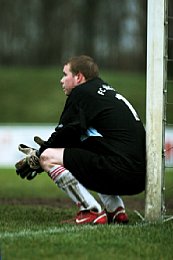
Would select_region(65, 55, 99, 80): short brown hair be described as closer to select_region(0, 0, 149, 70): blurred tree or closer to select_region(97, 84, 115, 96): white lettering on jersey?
select_region(97, 84, 115, 96): white lettering on jersey

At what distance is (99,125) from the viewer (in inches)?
312

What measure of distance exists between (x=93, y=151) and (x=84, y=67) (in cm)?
84

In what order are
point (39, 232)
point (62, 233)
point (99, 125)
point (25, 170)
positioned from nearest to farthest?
point (62, 233) < point (39, 232) < point (99, 125) < point (25, 170)

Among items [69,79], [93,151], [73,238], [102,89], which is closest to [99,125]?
[93,151]

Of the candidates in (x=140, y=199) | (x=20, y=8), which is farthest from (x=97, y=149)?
(x=20, y=8)

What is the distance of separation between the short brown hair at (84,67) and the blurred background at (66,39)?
2915 cm

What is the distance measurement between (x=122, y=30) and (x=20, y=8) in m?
5.12

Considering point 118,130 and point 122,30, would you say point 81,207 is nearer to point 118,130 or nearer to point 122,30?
point 118,130

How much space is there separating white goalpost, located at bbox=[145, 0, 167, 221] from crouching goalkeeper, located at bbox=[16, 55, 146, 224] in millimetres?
105

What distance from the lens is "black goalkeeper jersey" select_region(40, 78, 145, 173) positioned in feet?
25.8

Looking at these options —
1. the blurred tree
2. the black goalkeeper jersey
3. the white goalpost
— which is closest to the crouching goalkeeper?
the black goalkeeper jersey

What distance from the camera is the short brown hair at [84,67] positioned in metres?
8.14

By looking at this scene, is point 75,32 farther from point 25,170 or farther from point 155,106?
point 155,106

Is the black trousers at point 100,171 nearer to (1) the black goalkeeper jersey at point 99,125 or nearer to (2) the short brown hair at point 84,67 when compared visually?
(1) the black goalkeeper jersey at point 99,125
